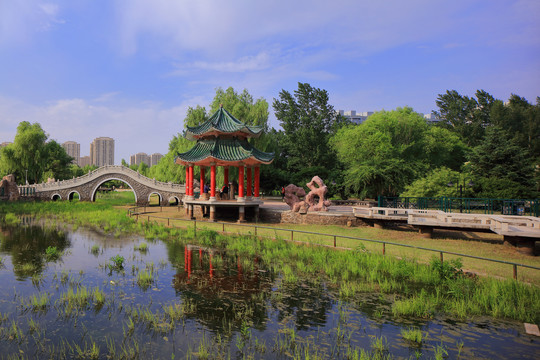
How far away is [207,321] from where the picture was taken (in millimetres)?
7508

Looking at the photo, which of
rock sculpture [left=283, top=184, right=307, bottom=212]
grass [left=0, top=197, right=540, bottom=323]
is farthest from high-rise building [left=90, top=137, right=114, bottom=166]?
grass [left=0, top=197, right=540, bottom=323]

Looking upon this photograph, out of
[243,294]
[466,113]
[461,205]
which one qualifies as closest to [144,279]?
[243,294]

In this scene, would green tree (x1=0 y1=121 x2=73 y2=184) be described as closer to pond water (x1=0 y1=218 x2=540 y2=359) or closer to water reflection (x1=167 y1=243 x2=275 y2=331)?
pond water (x1=0 y1=218 x2=540 y2=359)

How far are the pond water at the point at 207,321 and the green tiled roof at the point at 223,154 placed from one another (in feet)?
42.0

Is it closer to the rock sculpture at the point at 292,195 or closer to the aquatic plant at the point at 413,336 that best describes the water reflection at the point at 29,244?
the aquatic plant at the point at 413,336

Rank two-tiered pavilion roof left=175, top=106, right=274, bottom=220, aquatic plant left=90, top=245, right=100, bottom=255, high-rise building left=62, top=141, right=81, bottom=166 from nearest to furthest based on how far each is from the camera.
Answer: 1. aquatic plant left=90, top=245, right=100, bottom=255
2. two-tiered pavilion roof left=175, top=106, right=274, bottom=220
3. high-rise building left=62, top=141, right=81, bottom=166

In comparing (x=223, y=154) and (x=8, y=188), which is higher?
(x=223, y=154)

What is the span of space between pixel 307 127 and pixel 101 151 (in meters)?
157

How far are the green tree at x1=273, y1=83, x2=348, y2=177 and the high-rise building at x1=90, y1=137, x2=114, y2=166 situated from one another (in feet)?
478

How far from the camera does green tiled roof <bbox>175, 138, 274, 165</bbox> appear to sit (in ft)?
78.6

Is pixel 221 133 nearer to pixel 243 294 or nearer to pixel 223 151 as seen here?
pixel 223 151

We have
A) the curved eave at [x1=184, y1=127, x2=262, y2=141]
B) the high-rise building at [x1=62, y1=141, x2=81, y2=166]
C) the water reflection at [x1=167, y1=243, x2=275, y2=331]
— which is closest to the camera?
the water reflection at [x1=167, y1=243, x2=275, y2=331]

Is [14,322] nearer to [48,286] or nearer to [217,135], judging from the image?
[48,286]

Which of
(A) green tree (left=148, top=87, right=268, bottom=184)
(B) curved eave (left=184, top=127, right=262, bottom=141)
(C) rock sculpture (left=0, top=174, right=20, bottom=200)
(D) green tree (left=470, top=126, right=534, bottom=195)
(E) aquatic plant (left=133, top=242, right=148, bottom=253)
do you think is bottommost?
(E) aquatic plant (left=133, top=242, right=148, bottom=253)
